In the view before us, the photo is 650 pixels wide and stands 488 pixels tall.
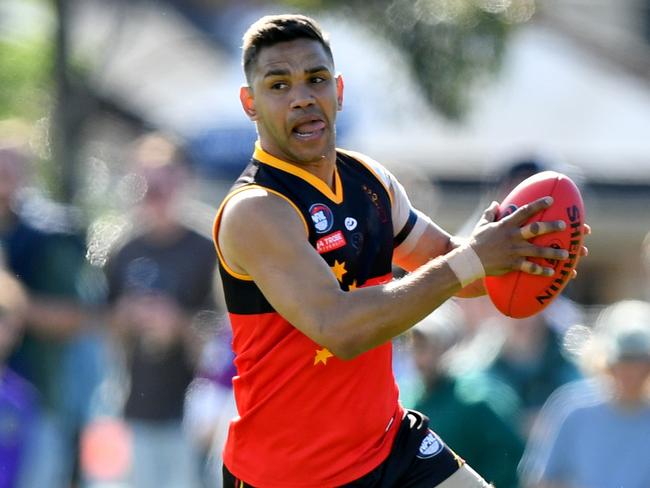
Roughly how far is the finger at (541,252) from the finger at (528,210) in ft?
0.31

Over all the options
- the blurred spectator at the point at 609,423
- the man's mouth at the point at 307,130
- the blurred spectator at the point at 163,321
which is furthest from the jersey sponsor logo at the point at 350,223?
the blurred spectator at the point at 163,321

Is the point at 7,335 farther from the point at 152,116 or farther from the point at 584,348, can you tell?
the point at 152,116

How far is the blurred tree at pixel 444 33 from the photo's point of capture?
12.8m

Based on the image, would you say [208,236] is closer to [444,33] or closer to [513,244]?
[513,244]

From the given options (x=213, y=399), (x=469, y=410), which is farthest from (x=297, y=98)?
(x=213, y=399)

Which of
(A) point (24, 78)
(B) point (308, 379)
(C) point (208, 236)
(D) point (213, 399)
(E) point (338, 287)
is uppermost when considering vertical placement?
(E) point (338, 287)

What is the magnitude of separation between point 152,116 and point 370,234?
41.7 feet

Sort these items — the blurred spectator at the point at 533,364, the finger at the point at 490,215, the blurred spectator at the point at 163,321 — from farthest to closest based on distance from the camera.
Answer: the blurred spectator at the point at 163,321 → the blurred spectator at the point at 533,364 → the finger at the point at 490,215

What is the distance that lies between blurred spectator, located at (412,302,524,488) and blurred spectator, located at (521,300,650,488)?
0.20 meters

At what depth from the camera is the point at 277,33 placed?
15.8 ft

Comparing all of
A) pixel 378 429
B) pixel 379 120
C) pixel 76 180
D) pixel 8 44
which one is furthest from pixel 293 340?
pixel 379 120

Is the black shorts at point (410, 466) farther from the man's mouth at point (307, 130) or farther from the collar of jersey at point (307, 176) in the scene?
the man's mouth at point (307, 130)

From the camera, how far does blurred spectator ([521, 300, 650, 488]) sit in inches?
278

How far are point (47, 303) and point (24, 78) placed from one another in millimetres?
5947
